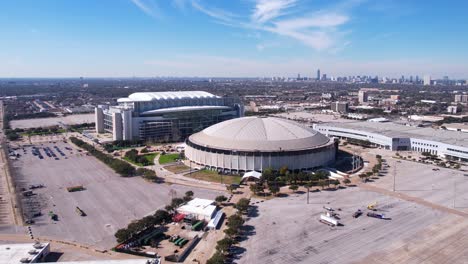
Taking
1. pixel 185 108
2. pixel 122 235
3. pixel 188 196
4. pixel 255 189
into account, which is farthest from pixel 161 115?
pixel 122 235

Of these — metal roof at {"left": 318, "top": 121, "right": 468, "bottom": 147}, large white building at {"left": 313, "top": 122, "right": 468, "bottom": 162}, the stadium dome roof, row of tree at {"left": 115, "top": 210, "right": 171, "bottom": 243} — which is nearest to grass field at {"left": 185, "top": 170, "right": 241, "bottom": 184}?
the stadium dome roof

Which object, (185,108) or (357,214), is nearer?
(357,214)

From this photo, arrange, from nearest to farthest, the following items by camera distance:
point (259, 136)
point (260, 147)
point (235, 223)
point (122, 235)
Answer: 1. point (122, 235)
2. point (235, 223)
3. point (260, 147)
4. point (259, 136)

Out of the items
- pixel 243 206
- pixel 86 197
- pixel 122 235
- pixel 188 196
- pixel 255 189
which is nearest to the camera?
pixel 122 235

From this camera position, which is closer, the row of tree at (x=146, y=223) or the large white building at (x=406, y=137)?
the row of tree at (x=146, y=223)

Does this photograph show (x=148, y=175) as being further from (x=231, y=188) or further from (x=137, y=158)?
(x=231, y=188)

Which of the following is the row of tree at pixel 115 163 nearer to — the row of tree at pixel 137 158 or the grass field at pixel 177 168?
the row of tree at pixel 137 158

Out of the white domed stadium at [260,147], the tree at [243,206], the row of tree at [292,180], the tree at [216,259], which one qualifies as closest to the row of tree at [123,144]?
the white domed stadium at [260,147]

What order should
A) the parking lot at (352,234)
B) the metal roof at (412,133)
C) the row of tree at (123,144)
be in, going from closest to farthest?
1. the parking lot at (352,234)
2. the metal roof at (412,133)
3. the row of tree at (123,144)

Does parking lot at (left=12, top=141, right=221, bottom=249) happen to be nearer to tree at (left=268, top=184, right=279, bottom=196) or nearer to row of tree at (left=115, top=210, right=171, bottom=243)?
row of tree at (left=115, top=210, right=171, bottom=243)
